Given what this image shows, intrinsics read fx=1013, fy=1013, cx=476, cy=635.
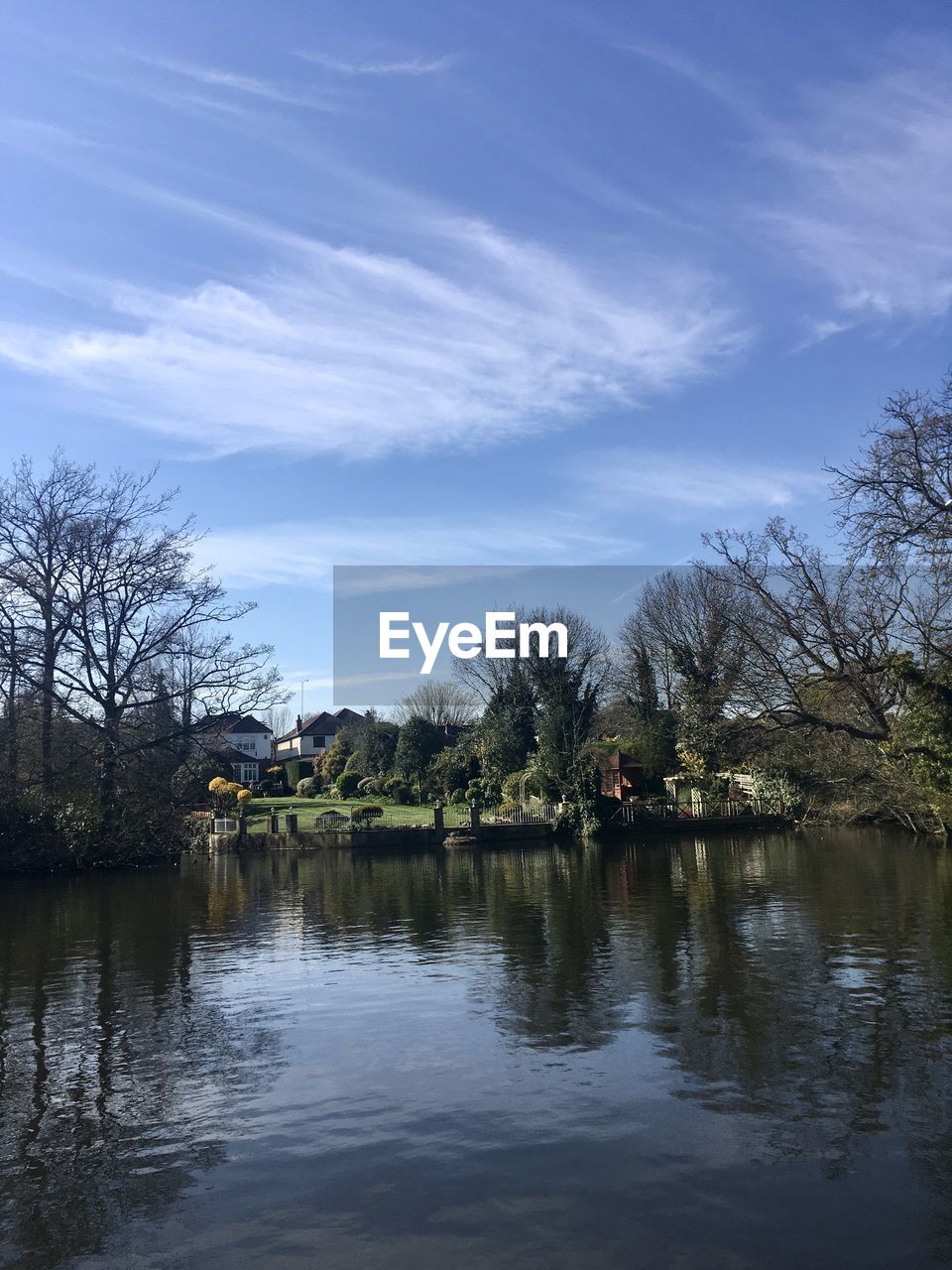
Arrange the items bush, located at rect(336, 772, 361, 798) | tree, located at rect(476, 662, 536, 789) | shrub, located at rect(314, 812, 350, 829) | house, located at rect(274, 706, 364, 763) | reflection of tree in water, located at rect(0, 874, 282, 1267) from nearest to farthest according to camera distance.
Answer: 1. reflection of tree in water, located at rect(0, 874, 282, 1267)
2. shrub, located at rect(314, 812, 350, 829)
3. tree, located at rect(476, 662, 536, 789)
4. bush, located at rect(336, 772, 361, 798)
5. house, located at rect(274, 706, 364, 763)

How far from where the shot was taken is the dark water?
206 inches

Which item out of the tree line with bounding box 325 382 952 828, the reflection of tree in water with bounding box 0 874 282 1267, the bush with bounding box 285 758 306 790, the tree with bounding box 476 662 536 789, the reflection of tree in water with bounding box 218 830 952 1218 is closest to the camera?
the reflection of tree in water with bounding box 0 874 282 1267

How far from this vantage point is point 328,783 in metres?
57.8

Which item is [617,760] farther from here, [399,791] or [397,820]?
[399,791]

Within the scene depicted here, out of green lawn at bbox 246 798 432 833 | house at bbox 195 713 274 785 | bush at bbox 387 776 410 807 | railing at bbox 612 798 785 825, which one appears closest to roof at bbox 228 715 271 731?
house at bbox 195 713 274 785

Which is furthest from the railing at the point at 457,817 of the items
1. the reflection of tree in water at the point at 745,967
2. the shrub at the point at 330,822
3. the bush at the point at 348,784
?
the reflection of tree in water at the point at 745,967

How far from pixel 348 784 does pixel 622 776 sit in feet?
55.5

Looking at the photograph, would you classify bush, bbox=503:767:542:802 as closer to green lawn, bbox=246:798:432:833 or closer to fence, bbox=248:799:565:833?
fence, bbox=248:799:565:833

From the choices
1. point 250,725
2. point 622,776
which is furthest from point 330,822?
point 250,725

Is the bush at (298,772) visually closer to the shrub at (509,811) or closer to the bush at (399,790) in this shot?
the bush at (399,790)

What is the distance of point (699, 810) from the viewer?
40.2 m

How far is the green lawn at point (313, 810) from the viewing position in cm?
4116

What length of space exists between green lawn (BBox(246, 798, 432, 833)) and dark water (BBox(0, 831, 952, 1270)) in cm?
2528

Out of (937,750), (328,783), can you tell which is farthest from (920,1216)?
(328,783)
